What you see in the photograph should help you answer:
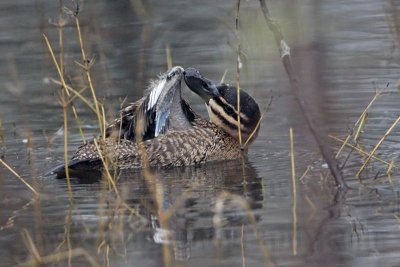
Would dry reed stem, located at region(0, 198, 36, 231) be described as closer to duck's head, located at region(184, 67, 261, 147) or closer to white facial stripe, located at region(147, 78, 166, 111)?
white facial stripe, located at region(147, 78, 166, 111)

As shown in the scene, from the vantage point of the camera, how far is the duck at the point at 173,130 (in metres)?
9.70

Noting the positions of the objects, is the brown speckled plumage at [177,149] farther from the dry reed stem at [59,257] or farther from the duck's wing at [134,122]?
the dry reed stem at [59,257]

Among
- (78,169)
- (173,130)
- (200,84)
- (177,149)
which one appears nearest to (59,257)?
(78,169)

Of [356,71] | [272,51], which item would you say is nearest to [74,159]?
[356,71]

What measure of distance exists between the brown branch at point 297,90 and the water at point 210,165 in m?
0.14

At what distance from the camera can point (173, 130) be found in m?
10.2

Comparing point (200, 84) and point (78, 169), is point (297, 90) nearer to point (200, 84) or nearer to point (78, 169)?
point (78, 169)

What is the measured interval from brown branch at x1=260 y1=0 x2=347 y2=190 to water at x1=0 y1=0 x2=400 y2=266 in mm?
139

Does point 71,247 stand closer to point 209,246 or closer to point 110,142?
point 209,246

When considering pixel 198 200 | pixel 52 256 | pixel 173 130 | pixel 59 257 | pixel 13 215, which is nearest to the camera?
pixel 52 256

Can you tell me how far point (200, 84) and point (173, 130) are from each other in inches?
18.7

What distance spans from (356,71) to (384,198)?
449cm

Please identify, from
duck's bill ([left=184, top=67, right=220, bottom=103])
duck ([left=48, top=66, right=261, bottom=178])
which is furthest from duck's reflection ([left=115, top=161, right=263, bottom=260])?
duck's bill ([left=184, top=67, right=220, bottom=103])

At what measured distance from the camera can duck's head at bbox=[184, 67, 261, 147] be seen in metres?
10.3
